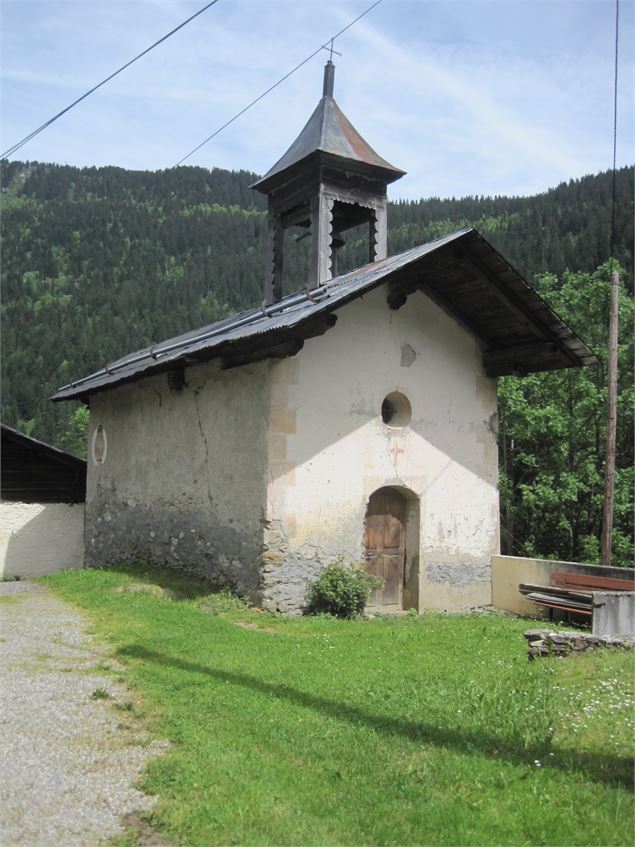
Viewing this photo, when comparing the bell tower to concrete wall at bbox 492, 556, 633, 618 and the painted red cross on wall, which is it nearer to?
the painted red cross on wall

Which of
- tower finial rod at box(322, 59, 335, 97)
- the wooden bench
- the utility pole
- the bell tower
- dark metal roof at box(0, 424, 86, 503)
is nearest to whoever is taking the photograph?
the wooden bench

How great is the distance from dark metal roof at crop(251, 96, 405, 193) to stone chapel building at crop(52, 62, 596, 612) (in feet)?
0.16

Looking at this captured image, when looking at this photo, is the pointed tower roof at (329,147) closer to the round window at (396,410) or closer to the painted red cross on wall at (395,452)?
the round window at (396,410)

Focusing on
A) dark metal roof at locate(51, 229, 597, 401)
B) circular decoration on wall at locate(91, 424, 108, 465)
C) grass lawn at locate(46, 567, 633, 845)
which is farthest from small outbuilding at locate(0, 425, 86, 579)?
grass lawn at locate(46, 567, 633, 845)

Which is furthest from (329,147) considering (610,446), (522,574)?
(610,446)

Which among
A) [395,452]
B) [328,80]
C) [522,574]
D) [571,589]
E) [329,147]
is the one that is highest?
[328,80]

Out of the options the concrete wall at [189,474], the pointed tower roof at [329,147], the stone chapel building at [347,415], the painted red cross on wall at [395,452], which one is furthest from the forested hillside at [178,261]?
the concrete wall at [189,474]

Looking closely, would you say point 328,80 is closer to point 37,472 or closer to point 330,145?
point 330,145

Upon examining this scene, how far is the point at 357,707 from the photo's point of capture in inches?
213

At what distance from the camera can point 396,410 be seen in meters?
10.9

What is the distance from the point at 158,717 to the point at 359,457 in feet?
18.3

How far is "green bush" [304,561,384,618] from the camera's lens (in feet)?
31.4

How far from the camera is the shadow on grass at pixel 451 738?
4172 mm

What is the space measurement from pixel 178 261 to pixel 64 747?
245ft
